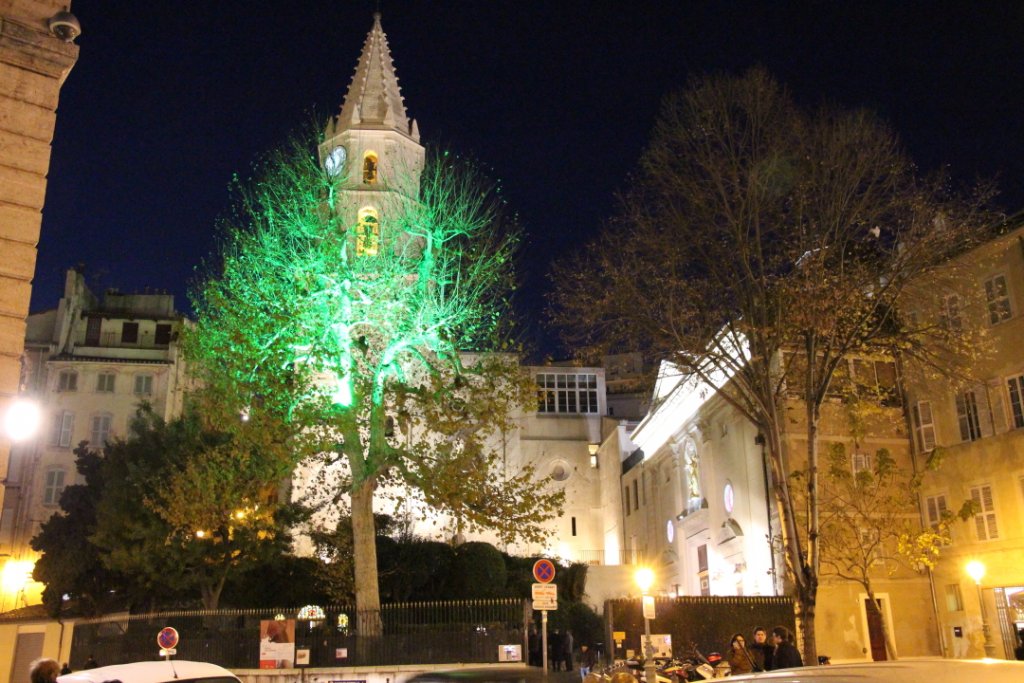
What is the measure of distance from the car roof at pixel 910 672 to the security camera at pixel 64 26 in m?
9.65

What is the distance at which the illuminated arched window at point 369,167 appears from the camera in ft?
148

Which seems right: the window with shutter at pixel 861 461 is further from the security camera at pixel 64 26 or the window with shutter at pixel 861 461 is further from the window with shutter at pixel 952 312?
the security camera at pixel 64 26

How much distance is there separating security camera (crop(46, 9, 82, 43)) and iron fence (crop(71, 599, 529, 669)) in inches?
608

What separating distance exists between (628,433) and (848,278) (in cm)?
3016

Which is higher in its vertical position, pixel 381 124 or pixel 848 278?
pixel 381 124

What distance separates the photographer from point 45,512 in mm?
46812

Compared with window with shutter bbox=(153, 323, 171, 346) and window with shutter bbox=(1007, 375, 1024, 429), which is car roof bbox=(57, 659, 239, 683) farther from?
window with shutter bbox=(153, 323, 171, 346)

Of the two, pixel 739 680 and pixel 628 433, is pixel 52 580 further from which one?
pixel 739 680

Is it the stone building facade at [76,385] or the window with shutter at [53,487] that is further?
the window with shutter at [53,487]

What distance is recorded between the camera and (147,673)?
10539 mm

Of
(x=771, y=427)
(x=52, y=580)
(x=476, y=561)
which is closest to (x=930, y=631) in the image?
(x=771, y=427)

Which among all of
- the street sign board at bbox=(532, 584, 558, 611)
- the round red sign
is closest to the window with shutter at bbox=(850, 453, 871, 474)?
the street sign board at bbox=(532, 584, 558, 611)

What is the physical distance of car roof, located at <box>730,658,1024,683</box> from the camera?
149 inches

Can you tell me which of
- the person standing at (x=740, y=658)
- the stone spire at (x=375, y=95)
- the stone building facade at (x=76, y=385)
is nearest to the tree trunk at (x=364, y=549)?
the person standing at (x=740, y=658)
